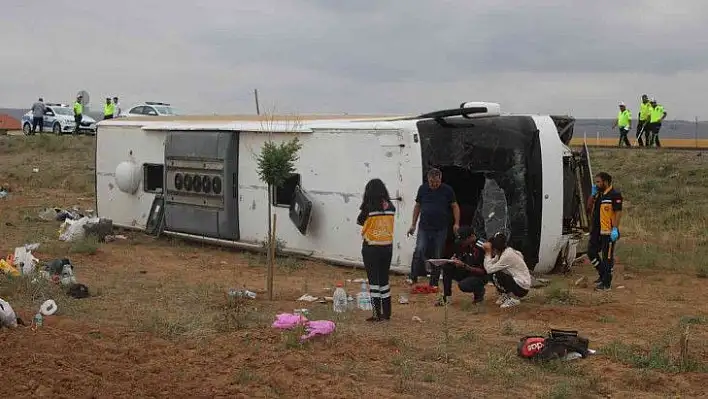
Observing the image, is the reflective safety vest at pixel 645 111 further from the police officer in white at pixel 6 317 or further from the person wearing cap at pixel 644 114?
the police officer in white at pixel 6 317

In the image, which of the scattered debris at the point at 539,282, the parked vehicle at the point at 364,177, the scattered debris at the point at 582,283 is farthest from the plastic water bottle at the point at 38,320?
the scattered debris at the point at 582,283

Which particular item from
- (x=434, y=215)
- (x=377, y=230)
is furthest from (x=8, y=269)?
(x=434, y=215)

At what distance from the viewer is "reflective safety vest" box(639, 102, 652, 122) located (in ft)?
88.8

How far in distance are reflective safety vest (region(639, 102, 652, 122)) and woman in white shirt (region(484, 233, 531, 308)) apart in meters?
18.1

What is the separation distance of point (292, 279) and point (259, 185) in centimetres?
246

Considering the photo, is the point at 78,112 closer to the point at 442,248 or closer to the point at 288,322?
the point at 442,248

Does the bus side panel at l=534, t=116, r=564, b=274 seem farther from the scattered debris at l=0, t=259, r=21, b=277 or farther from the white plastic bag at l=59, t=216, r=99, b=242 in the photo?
the white plastic bag at l=59, t=216, r=99, b=242

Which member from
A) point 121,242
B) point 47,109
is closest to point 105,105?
point 47,109

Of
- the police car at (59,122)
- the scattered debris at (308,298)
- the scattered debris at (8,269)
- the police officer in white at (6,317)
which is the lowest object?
the scattered debris at (308,298)

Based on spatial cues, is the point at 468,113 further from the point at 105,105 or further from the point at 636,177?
the point at 105,105

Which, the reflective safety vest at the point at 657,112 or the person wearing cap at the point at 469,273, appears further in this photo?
the reflective safety vest at the point at 657,112

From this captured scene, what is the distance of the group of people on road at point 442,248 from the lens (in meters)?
9.59

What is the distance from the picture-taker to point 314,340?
8.45m

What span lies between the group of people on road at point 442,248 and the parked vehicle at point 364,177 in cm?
80
